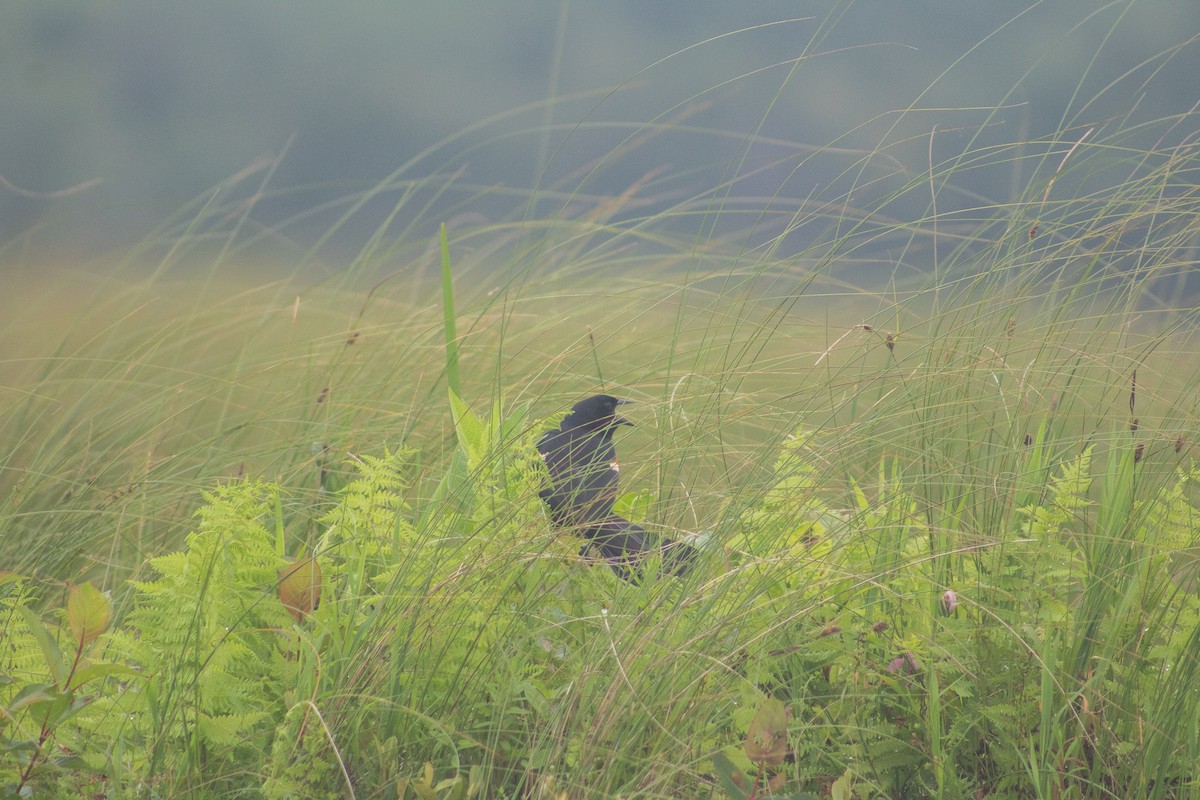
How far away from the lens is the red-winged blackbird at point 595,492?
4.74 ft

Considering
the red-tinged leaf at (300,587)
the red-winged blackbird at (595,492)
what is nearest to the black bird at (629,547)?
the red-winged blackbird at (595,492)

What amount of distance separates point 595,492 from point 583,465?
127 mm

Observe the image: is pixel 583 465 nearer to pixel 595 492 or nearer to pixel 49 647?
pixel 595 492

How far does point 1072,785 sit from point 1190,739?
0.45 feet

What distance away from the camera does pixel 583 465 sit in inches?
69.2

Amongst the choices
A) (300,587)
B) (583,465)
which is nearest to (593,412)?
(583,465)

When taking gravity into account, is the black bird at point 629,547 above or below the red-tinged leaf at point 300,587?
below

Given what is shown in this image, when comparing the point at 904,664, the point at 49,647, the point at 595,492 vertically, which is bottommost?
the point at 904,664

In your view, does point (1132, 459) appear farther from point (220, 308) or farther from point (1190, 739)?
point (220, 308)

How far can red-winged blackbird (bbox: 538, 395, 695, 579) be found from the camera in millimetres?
1444

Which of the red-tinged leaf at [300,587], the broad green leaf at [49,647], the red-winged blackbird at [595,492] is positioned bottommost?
the red-winged blackbird at [595,492]

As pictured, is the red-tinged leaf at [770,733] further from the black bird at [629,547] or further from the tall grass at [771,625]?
the black bird at [629,547]

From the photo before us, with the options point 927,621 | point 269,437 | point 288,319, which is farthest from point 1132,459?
point 288,319

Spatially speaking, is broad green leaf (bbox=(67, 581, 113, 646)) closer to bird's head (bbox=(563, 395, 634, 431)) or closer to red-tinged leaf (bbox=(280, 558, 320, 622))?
red-tinged leaf (bbox=(280, 558, 320, 622))
